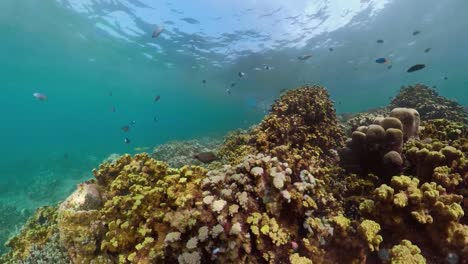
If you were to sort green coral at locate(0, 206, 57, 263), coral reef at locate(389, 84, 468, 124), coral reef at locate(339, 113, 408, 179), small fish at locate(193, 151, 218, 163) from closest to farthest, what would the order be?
coral reef at locate(339, 113, 408, 179)
green coral at locate(0, 206, 57, 263)
small fish at locate(193, 151, 218, 163)
coral reef at locate(389, 84, 468, 124)

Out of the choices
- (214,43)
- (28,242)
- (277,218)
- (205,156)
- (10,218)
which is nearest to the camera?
(277,218)

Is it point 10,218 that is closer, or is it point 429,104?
point 429,104

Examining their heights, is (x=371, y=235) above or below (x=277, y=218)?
below

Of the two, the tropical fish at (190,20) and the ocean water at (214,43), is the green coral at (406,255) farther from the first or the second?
the tropical fish at (190,20)

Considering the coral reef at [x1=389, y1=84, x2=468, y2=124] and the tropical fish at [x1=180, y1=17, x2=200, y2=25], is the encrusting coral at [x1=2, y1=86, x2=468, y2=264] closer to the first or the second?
the coral reef at [x1=389, y1=84, x2=468, y2=124]

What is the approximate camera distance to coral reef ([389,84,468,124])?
34.0 ft

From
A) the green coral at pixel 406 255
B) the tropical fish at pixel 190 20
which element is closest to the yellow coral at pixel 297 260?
the green coral at pixel 406 255

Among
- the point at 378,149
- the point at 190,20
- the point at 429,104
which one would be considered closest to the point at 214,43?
the point at 190,20

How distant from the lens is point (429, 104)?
1097 centimetres

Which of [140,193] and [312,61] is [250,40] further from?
[140,193]

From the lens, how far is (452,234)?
119 inches

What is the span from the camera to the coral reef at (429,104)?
1037 cm

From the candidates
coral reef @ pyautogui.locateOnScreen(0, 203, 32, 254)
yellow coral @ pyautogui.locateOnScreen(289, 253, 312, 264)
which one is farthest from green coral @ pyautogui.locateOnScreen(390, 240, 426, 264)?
coral reef @ pyautogui.locateOnScreen(0, 203, 32, 254)

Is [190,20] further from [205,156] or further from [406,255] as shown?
[406,255]
